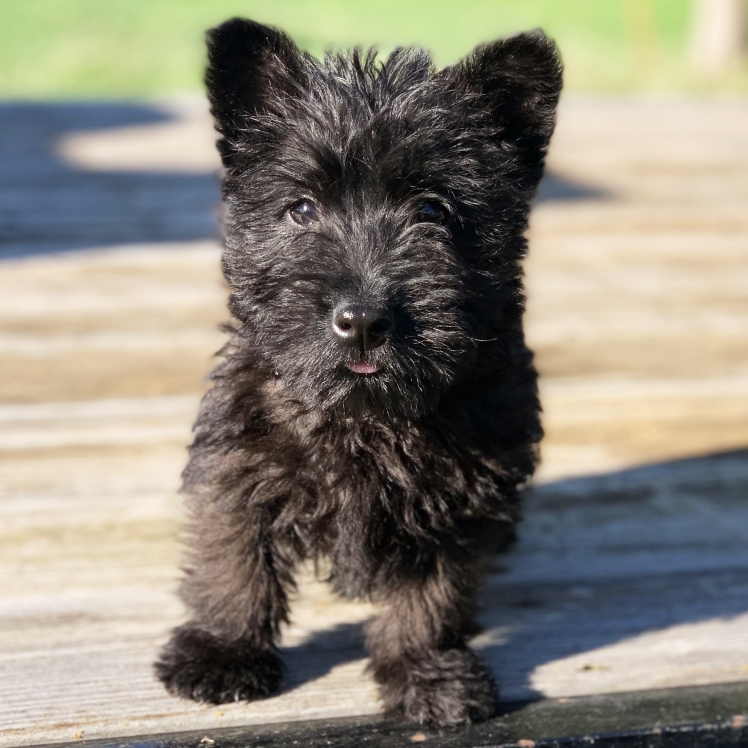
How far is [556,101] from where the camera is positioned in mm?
3076

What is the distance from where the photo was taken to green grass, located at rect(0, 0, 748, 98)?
20.6 metres

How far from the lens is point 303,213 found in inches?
118

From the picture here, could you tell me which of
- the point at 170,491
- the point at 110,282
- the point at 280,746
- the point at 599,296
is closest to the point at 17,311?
the point at 110,282

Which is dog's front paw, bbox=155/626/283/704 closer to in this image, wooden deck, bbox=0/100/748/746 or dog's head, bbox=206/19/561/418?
wooden deck, bbox=0/100/748/746

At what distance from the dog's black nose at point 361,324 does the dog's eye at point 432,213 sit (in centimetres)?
39

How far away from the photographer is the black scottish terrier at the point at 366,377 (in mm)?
2857

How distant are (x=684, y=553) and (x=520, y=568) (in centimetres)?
61

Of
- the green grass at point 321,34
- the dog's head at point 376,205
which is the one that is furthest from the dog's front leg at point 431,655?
the green grass at point 321,34

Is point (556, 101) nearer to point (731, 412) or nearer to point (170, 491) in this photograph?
point (170, 491)

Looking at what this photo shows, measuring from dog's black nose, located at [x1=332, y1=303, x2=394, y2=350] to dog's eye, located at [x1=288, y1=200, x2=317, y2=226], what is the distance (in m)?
0.37

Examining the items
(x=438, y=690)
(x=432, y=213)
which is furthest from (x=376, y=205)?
(x=438, y=690)

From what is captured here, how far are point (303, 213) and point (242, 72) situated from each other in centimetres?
44

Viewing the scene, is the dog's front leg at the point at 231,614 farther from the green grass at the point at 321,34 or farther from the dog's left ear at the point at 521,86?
the green grass at the point at 321,34

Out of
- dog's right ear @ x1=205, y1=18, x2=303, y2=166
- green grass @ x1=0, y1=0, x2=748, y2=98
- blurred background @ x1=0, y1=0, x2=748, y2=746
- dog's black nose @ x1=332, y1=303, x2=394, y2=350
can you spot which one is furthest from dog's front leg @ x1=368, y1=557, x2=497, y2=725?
green grass @ x1=0, y1=0, x2=748, y2=98
